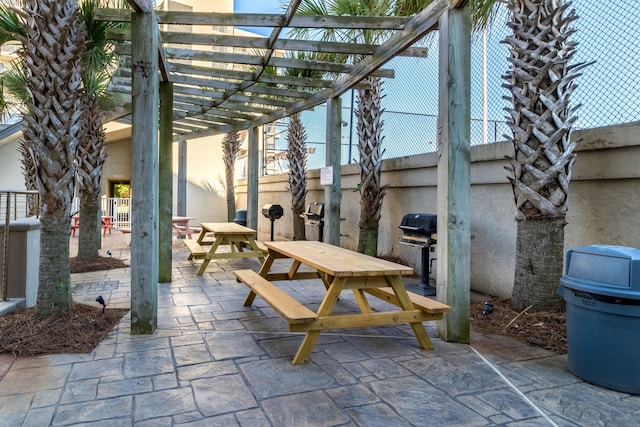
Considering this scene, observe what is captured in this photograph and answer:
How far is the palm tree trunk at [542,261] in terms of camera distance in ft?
11.7

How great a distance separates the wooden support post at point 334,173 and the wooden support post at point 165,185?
7.02ft

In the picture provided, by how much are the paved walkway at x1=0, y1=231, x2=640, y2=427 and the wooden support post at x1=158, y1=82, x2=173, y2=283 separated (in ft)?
6.02

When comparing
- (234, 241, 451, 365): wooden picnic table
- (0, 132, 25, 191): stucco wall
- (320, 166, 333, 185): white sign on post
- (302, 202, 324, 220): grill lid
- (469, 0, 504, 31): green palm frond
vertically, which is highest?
(469, 0, 504, 31): green palm frond

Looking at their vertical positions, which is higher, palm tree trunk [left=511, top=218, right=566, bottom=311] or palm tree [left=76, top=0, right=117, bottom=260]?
palm tree [left=76, top=0, right=117, bottom=260]

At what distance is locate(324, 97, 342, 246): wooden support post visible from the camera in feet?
19.7

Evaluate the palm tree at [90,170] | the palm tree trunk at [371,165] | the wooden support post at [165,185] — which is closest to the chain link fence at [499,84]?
the palm tree trunk at [371,165]

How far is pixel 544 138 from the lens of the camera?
11.6ft

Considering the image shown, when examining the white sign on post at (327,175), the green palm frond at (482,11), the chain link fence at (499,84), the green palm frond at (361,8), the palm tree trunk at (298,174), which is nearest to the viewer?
the chain link fence at (499,84)

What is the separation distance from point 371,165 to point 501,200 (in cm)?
226

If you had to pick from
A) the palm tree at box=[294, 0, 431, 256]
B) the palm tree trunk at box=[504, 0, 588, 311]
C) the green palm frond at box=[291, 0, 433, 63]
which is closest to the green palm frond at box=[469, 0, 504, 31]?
the palm tree trunk at box=[504, 0, 588, 311]

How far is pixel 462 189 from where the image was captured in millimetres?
3186

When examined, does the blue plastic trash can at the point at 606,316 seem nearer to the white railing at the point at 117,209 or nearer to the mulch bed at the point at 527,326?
the mulch bed at the point at 527,326

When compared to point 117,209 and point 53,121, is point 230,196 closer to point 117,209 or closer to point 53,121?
point 117,209

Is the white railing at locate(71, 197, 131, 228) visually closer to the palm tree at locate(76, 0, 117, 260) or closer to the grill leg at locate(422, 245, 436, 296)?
the palm tree at locate(76, 0, 117, 260)
